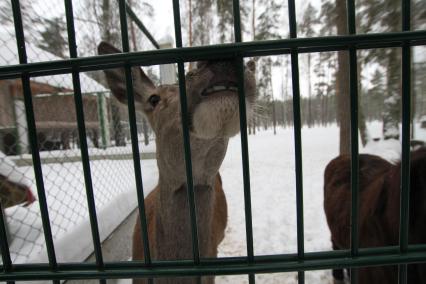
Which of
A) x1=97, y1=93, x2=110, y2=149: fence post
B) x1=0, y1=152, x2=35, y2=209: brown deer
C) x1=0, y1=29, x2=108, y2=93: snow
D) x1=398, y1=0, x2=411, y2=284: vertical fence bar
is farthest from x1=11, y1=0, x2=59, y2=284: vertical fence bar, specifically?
x1=97, y1=93, x2=110, y2=149: fence post

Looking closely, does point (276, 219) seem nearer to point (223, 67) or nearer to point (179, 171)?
point (179, 171)

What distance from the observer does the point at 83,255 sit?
2980 mm

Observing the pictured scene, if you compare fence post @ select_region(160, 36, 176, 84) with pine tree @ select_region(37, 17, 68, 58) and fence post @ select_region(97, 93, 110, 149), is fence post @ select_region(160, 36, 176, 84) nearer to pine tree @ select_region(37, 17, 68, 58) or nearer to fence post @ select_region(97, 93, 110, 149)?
pine tree @ select_region(37, 17, 68, 58)

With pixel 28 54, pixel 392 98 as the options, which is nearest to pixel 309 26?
pixel 392 98

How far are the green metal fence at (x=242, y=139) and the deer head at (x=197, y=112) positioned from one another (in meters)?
Answer: 0.18

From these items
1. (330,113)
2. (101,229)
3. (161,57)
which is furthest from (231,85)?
(330,113)

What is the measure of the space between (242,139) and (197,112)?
0.35 metres

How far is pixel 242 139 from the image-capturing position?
3.31 feet

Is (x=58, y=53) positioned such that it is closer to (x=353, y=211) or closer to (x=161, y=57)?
(x=161, y=57)

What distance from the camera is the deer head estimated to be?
1.18m

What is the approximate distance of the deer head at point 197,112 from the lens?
118 cm

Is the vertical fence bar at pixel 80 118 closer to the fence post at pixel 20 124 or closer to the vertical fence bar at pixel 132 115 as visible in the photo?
the vertical fence bar at pixel 132 115

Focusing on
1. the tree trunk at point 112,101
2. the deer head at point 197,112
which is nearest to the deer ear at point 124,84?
the deer head at point 197,112

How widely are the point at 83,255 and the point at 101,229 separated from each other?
1.77ft
